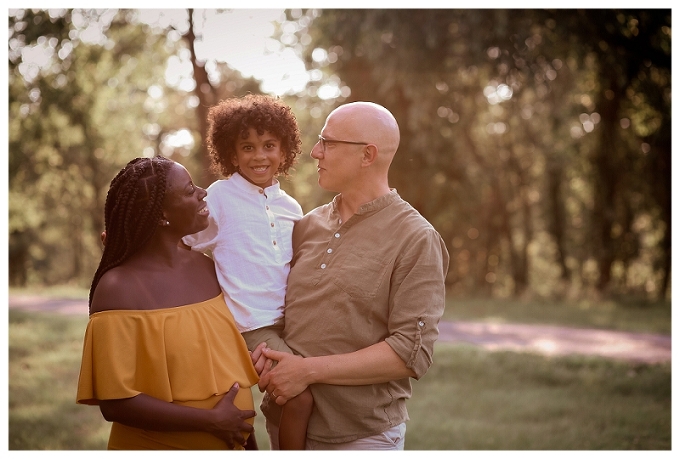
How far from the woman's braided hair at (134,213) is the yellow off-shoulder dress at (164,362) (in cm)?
22

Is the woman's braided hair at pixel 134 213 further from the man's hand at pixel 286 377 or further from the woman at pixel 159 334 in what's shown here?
the man's hand at pixel 286 377

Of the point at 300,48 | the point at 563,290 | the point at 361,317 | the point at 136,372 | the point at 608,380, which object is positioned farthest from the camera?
the point at 563,290

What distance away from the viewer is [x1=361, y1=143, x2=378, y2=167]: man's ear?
9.42 feet

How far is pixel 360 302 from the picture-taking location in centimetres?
278

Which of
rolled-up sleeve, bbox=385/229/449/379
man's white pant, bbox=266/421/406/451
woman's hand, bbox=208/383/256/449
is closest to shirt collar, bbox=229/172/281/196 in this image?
rolled-up sleeve, bbox=385/229/449/379

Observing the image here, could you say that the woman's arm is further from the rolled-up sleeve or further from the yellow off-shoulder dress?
the rolled-up sleeve

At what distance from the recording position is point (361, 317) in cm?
280

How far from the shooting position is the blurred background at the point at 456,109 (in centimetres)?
941

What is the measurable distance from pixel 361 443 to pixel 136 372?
37.3 inches

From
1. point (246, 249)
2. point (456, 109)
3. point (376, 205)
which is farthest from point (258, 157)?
point (456, 109)

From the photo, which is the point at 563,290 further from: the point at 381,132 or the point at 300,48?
the point at 381,132

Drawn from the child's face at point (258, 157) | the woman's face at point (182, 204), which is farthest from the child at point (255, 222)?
the woman's face at point (182, 204)

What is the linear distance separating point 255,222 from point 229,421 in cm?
Result: 81
